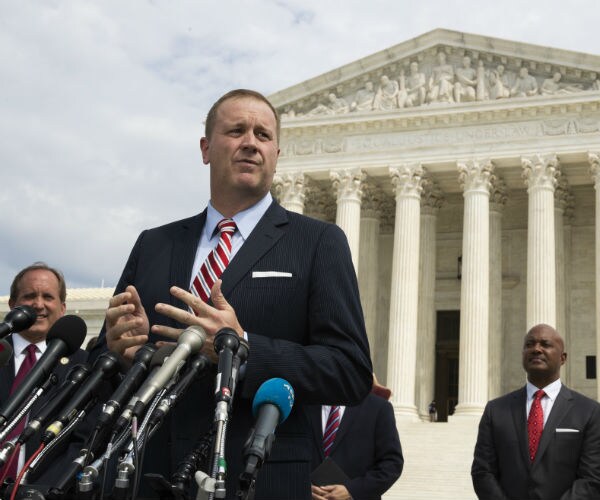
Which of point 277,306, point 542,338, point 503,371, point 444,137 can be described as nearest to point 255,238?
point 277,306

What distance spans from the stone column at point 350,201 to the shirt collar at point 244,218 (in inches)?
1343

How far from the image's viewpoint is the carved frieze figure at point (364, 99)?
40875 mm

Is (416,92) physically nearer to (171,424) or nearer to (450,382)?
(450,382)

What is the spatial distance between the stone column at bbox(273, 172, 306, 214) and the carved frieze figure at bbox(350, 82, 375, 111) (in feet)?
13.5

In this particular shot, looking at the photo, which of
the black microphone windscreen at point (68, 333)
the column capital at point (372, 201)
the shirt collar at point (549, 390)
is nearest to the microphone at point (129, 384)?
the black microphone windscreen at point (68, 333)

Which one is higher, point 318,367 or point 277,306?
point 277,306

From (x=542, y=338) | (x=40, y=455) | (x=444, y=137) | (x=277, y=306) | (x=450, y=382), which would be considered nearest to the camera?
(x=40, y=455)

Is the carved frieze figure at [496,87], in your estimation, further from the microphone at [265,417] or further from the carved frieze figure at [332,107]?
the microphone at [265,417]

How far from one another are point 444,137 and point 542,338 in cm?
3154

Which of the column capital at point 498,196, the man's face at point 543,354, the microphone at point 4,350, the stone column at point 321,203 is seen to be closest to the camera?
the microphone at point 4,350

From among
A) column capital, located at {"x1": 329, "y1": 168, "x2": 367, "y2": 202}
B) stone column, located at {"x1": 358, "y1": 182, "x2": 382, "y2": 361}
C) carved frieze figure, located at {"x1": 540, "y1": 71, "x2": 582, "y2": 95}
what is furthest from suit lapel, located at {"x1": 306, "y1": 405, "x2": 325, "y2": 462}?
stone column, located at {"x1": 358, "y1": 182, "x2": 382, "y2": 361}

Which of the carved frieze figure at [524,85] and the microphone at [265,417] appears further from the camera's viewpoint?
the carved frieze figure at [524,85]

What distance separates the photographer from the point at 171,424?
4.16m

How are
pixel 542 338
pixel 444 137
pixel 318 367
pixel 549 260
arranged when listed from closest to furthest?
pixel 318 367 → pixel 542 338 → pixel 549 260 → pixel 444 137
